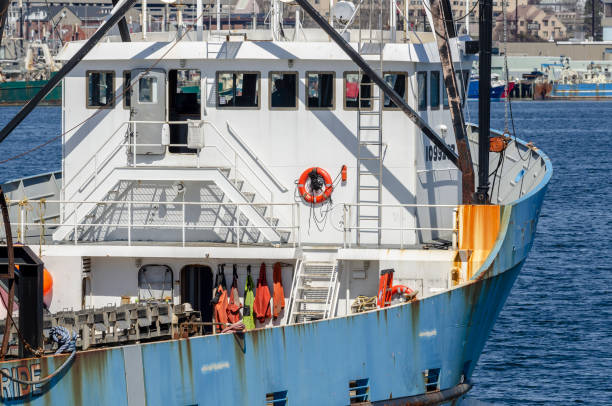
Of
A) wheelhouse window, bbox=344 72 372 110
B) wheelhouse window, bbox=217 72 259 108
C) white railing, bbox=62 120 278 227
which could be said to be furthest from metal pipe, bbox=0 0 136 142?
wheelhouse window, bbox=344 72 372 110

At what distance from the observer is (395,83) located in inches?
860

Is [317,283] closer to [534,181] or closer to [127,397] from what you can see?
[127,397]

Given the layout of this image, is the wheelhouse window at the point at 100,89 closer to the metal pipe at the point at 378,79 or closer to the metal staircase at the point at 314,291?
the metal pipe at the point at 378,79

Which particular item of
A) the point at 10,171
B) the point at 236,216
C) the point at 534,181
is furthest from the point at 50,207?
the point at 10,171

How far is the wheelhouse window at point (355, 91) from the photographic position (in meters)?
21.6

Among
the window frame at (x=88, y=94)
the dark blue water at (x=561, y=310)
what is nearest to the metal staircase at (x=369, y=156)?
the window frame at (x=88, y=94)

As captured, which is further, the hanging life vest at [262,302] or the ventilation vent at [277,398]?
the hanging life vest at [262,302]

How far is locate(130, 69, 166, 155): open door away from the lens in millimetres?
22094

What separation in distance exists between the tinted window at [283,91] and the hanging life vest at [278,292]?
322 cm

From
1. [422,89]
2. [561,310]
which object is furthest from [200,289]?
[561,310]

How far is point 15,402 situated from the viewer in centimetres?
1562

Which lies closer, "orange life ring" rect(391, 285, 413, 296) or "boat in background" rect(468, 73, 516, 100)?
"orange life ring" rect(391, 285, 413, 296)

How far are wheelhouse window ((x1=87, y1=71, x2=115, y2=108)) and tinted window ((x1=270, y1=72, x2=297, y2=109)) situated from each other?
3.17 meters

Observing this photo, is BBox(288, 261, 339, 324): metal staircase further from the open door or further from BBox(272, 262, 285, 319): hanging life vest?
the open door
